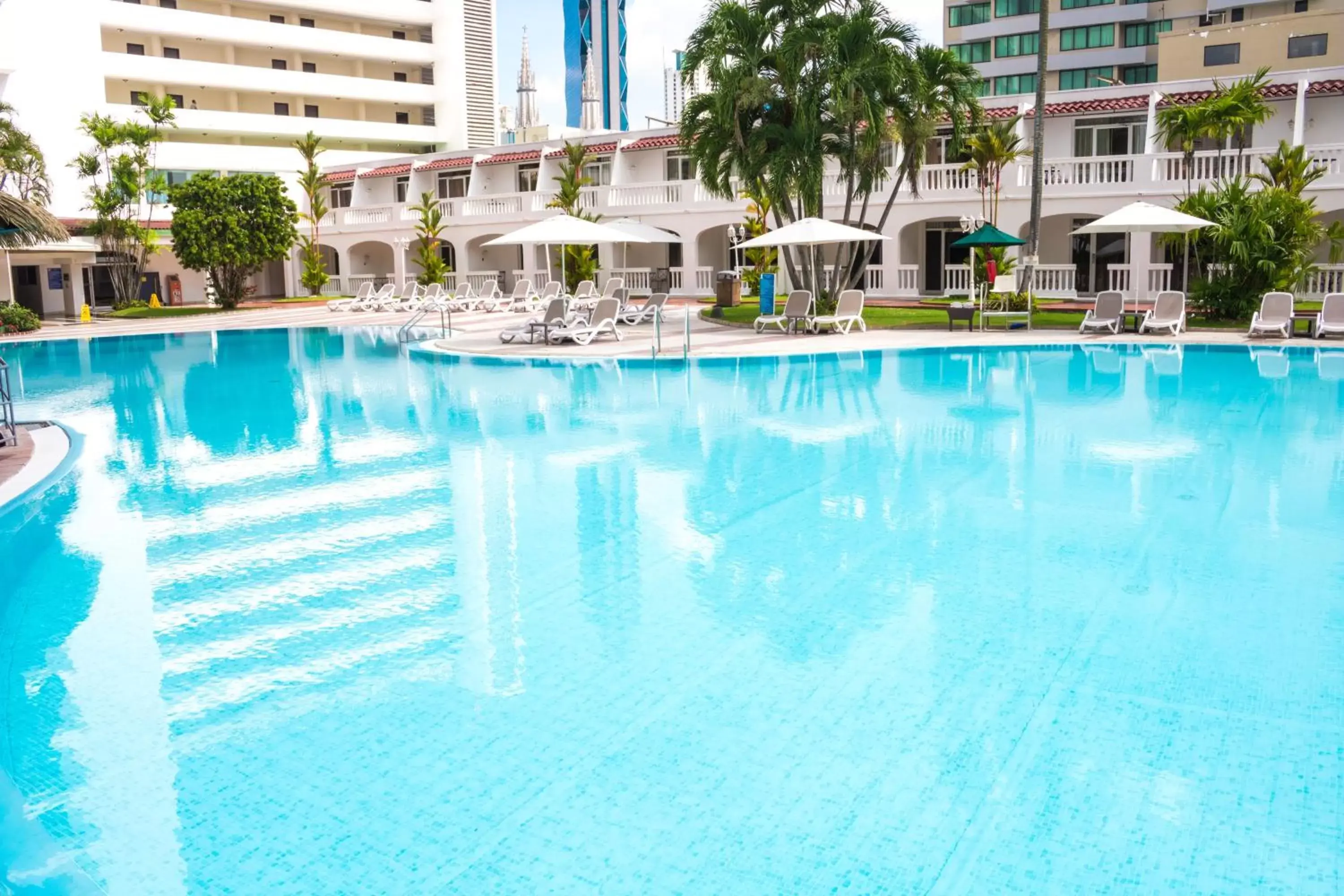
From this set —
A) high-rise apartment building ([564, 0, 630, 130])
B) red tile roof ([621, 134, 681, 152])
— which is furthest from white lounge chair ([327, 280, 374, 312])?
high-rise apartment building ([564, 0, 630, 130])

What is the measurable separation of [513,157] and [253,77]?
21.7m

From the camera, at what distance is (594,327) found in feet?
79.7

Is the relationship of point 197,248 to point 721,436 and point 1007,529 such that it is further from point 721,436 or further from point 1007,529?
point 1007,529

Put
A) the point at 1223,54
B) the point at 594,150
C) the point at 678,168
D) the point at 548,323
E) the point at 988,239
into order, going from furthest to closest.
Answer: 1. the point at 1223,54
2. the point at 594,150
3. the point at 678,168
4. the point at 548,323
5. the point at 988,239

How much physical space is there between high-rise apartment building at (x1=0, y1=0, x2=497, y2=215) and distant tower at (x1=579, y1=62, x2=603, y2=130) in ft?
27.3

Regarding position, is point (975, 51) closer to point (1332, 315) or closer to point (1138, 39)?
point (1138, 39)

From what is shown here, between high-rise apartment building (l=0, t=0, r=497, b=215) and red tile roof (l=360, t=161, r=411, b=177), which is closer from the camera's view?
red tile roof (l=360, t=161, r=411, b=177)

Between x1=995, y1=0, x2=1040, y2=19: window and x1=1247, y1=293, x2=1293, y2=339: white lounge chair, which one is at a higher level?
x1=995, y1=0, x2=1040, y2=19: window

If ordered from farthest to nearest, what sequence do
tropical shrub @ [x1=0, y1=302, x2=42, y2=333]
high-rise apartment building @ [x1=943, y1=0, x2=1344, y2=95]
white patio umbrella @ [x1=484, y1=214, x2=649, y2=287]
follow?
high-rise apartment building @ [x1=943, y1=0, x2=1344, y2=95] → tropical shrub @ [x1=0, y1=302, x2=42, y2=333] → white patio umbrella @ [x1=484, y1=214, x2=649, y2=287]

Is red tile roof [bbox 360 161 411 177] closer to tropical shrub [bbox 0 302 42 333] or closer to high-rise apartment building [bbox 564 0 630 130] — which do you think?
tropical shrub [bbox 0 302 42 333]

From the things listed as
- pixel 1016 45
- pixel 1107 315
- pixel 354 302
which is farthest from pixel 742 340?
pixel 1016 45

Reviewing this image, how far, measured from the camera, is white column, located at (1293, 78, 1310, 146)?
25781mm

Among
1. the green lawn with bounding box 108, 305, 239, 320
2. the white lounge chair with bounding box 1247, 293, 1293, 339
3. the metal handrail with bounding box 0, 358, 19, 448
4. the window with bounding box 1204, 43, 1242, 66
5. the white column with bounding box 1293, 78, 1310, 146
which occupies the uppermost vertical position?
the window with bounding box 1204, 43, 1242, 66

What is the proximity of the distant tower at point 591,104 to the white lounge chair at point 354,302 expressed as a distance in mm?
32010
